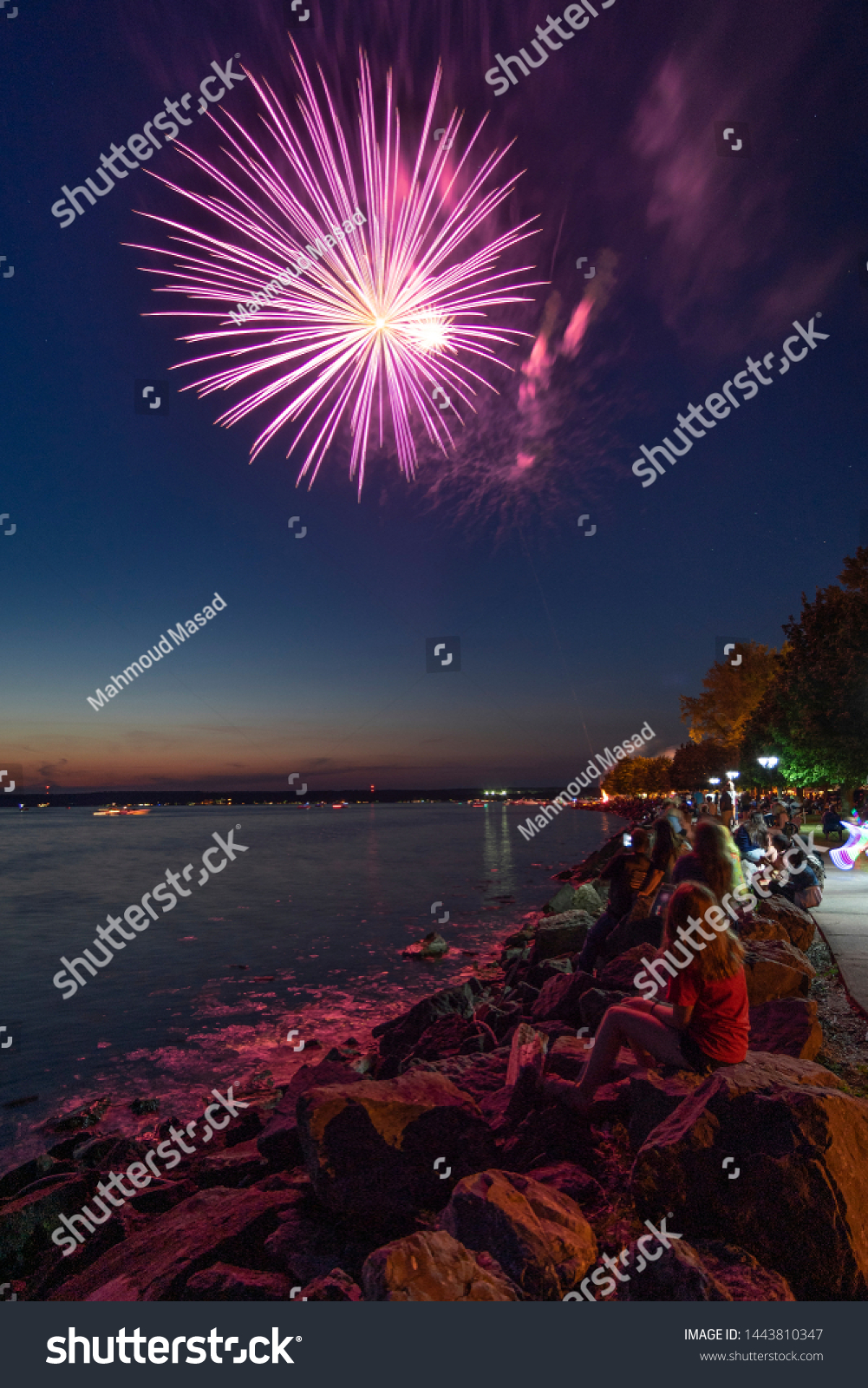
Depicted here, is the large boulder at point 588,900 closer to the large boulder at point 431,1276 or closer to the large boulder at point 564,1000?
the large boulder at point 564,1000

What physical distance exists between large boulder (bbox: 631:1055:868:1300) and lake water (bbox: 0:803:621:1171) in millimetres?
6786

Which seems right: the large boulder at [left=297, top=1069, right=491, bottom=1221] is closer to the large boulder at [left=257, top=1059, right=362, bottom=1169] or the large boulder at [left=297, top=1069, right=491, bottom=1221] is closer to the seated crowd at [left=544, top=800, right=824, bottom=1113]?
the large boulder at [left=257, top=1059, right=362, bottom=1169]

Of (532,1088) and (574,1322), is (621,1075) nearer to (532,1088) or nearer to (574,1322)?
(532,1088)

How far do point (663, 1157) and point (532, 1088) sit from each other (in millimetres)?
1650

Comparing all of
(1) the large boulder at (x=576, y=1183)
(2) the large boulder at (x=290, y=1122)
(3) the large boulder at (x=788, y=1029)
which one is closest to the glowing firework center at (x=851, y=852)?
(3) the large boulder at (x=788, y=1029)

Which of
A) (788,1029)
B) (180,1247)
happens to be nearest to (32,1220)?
(180,1247)

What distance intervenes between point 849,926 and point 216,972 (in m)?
12.8

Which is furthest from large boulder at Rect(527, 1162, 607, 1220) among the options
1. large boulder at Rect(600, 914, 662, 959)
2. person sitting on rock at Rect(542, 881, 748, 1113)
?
large boulder at Rect(600, 914, 662, 959)

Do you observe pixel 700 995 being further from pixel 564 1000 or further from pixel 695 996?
pixel 564 1000

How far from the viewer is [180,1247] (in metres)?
3.99

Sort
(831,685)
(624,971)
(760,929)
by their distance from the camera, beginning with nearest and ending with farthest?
(624,971)
(760,929)
(831,685)

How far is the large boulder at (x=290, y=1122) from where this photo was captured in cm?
525

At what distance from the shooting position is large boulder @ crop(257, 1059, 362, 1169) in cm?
525

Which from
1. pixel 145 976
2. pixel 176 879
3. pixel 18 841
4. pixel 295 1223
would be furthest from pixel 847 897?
pixel 18 841
